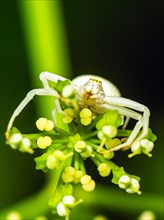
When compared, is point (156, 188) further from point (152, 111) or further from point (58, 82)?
Result: point (58, 82)

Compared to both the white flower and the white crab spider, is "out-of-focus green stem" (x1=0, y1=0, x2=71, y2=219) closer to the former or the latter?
the white crab spider

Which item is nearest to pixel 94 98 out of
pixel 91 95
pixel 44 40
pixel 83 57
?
pixel 91 95

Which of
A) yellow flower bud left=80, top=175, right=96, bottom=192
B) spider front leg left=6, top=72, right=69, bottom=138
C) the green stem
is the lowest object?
the green stem

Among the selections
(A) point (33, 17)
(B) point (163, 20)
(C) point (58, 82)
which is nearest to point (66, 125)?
(C) point (58, 82)

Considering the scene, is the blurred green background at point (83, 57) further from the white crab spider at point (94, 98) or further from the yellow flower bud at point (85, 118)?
the yellow flower bud at point (85, 118)

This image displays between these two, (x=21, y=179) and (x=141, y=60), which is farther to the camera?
(x=141, y=60)

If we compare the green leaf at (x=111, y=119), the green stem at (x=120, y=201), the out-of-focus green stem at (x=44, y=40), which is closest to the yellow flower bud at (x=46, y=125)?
the green leaf at (x=111, y=119)

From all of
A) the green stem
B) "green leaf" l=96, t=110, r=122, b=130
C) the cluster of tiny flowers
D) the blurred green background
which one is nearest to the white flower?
the cluster of tiny flowers
